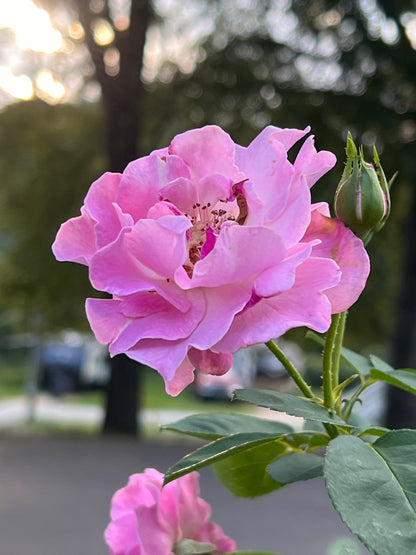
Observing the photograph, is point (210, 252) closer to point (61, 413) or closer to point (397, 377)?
point (397, 377)

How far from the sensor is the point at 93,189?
12.0 inches

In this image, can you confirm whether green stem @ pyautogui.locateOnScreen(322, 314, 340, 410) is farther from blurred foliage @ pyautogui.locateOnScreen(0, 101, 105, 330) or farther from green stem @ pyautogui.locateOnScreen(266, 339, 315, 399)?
blurred foliage @ pyautogui.locateOnScreen(0, 101, 105, 330)

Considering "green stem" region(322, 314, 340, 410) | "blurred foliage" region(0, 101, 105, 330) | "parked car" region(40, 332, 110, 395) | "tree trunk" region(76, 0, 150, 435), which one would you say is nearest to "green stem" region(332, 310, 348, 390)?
"green stem" region(322, 314, 340, 410)

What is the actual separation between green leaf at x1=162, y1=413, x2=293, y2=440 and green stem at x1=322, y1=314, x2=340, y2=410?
74 millimetres

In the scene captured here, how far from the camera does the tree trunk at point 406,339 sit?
4.79 meters

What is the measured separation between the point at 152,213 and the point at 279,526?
334 cm

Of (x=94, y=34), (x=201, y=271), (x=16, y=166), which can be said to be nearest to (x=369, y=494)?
(x=201, y=271)

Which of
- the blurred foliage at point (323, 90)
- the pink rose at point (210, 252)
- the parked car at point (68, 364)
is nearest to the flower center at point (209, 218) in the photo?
the pink rose at point (210, 252)

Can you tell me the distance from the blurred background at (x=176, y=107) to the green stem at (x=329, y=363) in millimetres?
4026

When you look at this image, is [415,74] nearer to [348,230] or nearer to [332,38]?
[332,38]

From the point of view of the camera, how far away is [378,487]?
0.88 ft

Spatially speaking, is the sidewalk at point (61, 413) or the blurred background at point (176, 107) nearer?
the blurred background at point (176, 107)

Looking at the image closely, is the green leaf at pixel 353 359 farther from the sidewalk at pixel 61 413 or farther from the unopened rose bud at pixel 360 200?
the sidewalk at pixel 61 413

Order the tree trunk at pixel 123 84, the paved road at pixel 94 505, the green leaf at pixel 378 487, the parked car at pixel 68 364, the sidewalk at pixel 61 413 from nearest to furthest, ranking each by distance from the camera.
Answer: the green leaf at pixel 378 487, the paved road at pixel 94 505, the tree trunk at pixel 123 84, the sidewalk at pixel 61 413, the parked car at pixel 68 364
